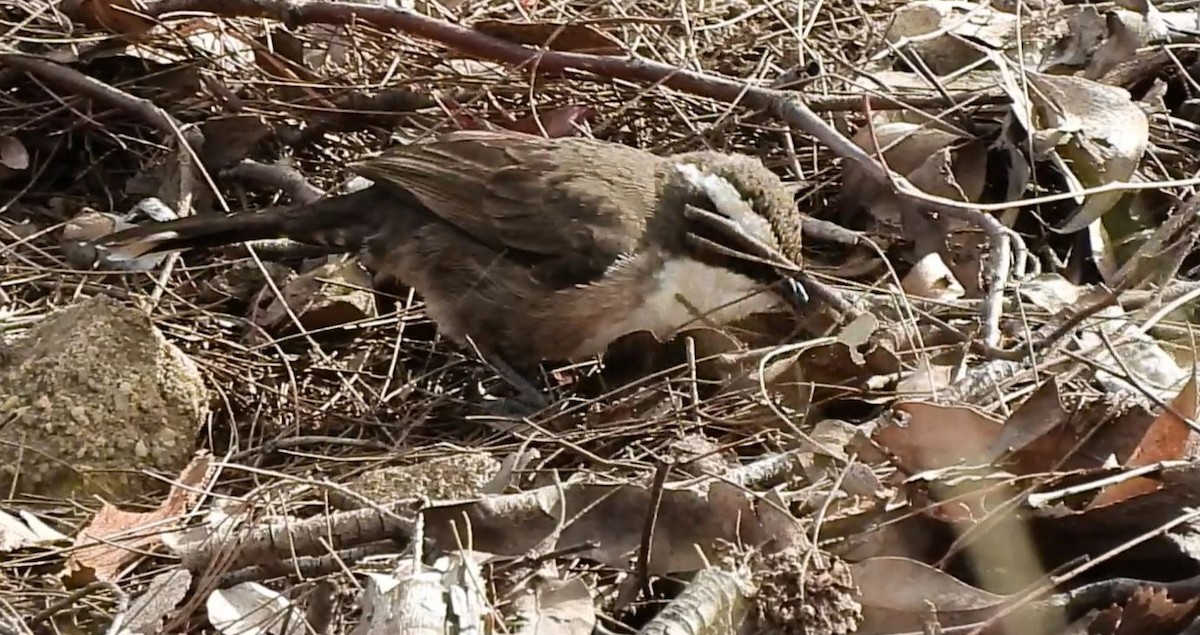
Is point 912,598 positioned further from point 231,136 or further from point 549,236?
point 231,136

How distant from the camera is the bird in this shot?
3.90 metres

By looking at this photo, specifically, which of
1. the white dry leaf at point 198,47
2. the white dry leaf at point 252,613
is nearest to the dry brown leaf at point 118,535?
the white dry leaf at point 252,613

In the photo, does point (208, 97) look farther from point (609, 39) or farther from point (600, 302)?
point (600, 302)

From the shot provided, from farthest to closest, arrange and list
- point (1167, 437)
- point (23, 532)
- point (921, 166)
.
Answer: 1. point (921, 166)
2. point (23, 532)
3. point (1167, 437)

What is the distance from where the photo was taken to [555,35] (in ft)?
15.3

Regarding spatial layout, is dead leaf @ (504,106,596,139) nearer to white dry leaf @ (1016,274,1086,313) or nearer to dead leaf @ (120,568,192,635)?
white dry leaf @ (1016,274,1086,313)

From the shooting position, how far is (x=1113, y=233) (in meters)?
4.25

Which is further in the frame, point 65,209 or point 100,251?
point 65,209

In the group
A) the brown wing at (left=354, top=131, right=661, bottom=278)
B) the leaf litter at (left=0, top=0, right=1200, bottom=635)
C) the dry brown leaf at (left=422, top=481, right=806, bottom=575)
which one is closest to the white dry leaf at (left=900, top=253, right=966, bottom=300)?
the leaf litter at (left=0, top=0, right=1200, bottom=635)

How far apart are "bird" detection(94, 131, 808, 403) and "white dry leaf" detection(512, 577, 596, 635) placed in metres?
1.32

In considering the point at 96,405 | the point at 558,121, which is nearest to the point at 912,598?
the point at 96,405

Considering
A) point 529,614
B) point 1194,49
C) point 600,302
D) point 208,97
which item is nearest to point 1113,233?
point 1194,49

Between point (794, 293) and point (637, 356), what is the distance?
1.56ft

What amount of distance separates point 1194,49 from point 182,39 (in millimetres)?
3401
